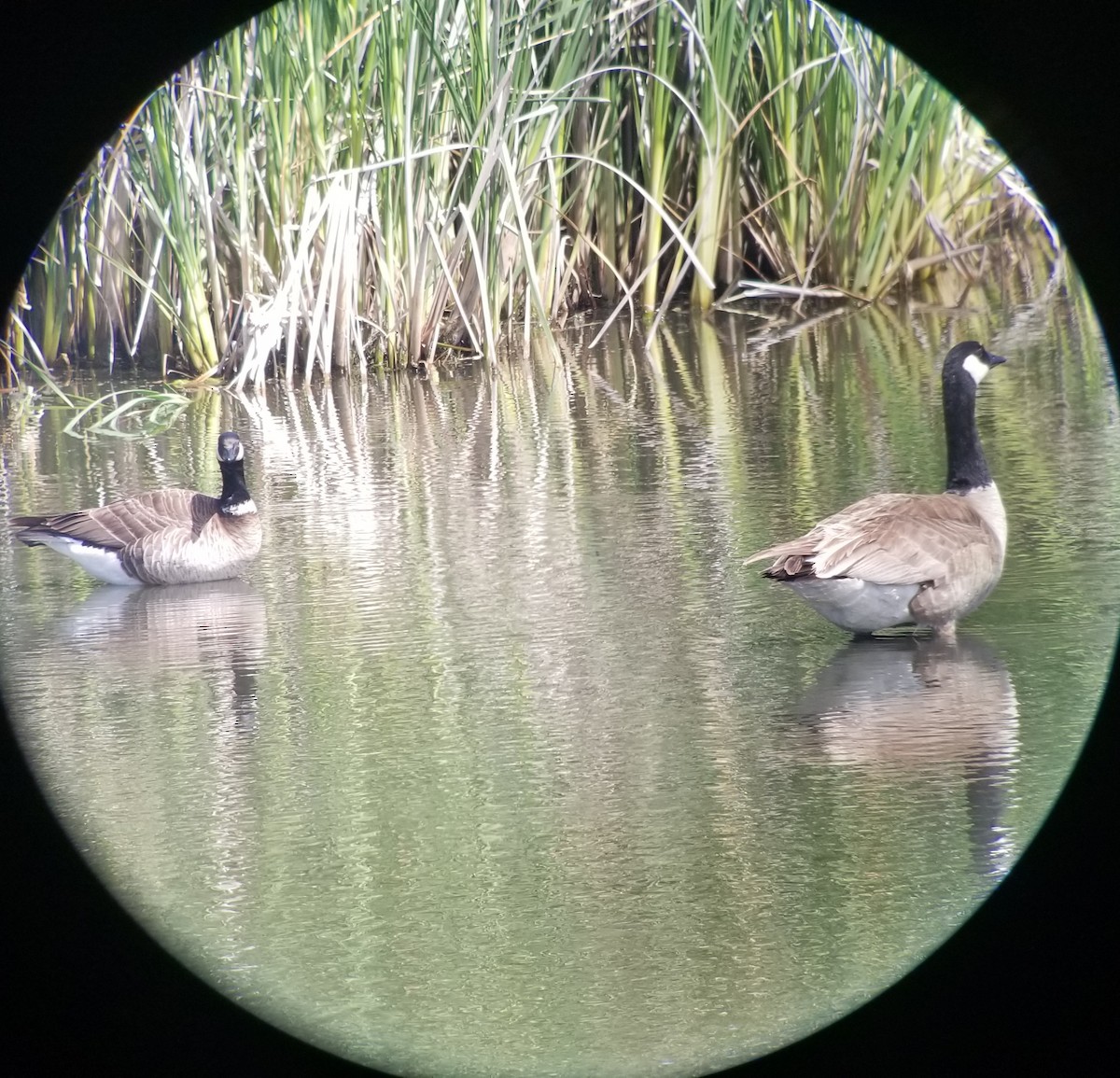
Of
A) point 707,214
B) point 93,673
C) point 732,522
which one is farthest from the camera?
point 707,214

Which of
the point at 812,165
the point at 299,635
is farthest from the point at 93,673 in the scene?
the point at 812,165

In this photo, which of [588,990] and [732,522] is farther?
[732,522]

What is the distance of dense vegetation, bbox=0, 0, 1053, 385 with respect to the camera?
7652 mm

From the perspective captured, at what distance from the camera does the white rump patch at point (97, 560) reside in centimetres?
512

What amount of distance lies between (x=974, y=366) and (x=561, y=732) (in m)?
1.79

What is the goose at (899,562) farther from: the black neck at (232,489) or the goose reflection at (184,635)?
the black neck at (232,489)

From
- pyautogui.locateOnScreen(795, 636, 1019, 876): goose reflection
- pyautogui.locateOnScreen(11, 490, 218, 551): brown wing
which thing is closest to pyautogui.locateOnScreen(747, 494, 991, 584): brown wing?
pyautogui.locateOnScreen(795, 636, 1019, 876): goose reflection

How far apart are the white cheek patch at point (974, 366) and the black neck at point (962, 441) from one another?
52 millimetres

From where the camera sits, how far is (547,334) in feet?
25.1

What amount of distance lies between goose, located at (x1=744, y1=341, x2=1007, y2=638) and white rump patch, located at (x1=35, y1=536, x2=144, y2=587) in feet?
7.34

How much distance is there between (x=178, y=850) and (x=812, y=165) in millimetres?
7483

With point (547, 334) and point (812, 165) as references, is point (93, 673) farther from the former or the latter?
point (812, 165)

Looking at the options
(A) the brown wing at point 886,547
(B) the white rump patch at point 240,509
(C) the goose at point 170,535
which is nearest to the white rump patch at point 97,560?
(C) the goose at point 170,535

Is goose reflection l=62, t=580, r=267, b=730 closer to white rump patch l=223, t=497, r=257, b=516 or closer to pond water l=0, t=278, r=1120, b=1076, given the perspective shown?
pond water l=0, t=278, r=1120, b=1076
